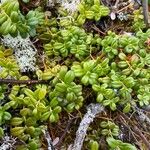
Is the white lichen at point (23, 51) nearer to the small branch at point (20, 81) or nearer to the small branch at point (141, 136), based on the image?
the small branch at point (20, 81)

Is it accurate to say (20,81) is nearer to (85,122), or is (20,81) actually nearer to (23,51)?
(23,51)

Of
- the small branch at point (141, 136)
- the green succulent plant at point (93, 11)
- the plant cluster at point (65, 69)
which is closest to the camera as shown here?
the plant cluster at point (65, 69)

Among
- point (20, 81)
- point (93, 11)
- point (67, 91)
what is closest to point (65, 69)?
point (67, 91)

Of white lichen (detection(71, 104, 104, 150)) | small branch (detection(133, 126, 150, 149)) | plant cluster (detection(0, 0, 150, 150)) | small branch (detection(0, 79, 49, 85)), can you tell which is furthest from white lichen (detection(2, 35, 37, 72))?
small branch (detection(133, 126, 150, 149))

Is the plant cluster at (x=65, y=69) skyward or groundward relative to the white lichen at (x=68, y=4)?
groundward

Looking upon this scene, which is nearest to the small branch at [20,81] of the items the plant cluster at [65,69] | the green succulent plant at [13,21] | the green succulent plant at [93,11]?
the plant cluster at [65,69]
